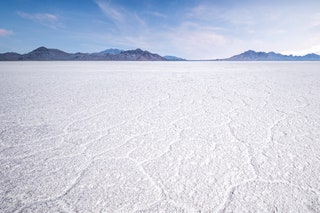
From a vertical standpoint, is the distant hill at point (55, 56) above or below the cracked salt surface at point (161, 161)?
below

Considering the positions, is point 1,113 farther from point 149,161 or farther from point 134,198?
point 134,198

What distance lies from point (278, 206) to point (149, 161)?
579 mm

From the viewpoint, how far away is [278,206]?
720 mm

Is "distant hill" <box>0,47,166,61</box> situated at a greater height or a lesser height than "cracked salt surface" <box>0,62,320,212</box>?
lesser

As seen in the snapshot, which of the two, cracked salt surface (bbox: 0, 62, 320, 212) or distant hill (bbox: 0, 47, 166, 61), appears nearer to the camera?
cracked salt surface (bbox: 0, 62, 320, 212)

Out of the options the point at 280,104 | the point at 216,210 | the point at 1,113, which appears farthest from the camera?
the point at 280,104

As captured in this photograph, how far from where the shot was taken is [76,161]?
3.43 feet

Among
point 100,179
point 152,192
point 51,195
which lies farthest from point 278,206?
point 51,195

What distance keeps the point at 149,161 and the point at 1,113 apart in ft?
5.63

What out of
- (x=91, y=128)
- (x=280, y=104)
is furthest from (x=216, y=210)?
(x=280, y=104)

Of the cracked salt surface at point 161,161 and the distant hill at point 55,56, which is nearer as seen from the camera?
the cracked salt surface at point 161,161

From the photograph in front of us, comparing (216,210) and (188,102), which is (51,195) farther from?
(188,102)

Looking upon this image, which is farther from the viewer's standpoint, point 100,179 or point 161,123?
point 161,123

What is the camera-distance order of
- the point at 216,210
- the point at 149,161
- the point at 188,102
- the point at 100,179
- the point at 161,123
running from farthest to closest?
the point at 188,102
the point at 161,123
the point at 149,161
the point at 100,179
the point at 216,210
